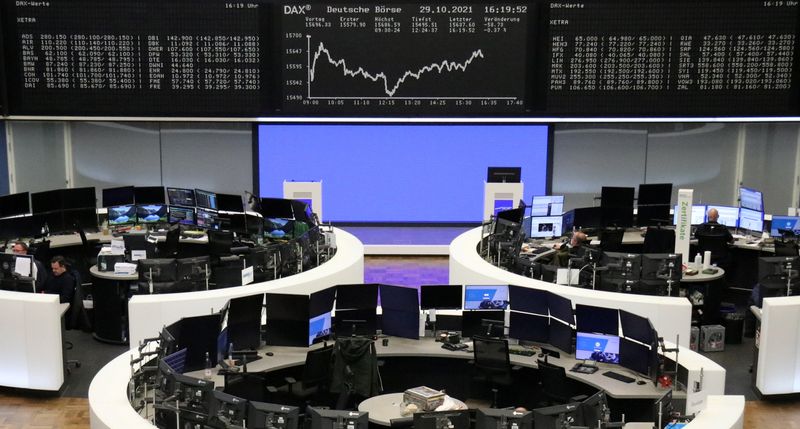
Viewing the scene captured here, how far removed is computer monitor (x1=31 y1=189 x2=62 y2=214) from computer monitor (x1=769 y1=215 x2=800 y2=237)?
10026mm

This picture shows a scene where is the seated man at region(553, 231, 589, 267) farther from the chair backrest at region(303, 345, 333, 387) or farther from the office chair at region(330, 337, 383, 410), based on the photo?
the chair backrest at region(303, 345, 333, 387)

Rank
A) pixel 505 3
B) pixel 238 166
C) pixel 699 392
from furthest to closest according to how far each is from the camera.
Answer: pixel 238 166, pixel 505 3, pixel 699 392

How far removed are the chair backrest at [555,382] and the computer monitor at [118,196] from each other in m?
7.56

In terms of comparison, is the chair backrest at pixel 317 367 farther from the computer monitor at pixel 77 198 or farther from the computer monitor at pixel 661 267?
the computer monitor at pixel 77 198

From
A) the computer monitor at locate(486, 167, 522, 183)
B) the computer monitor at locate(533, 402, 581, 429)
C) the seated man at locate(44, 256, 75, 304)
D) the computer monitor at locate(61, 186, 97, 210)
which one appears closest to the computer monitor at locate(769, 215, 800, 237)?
the computer monitor at locate(486, 167, 522, 183)

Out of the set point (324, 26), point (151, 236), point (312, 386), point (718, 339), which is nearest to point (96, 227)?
point (151, 236)

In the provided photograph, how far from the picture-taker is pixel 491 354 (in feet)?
29.0

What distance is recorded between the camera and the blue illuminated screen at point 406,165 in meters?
16.7

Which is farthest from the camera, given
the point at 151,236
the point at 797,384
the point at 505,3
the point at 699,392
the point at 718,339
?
the point at 505,3

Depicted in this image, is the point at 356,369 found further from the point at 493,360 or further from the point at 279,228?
the point at 279,228

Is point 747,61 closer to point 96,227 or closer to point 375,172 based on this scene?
point 375,172

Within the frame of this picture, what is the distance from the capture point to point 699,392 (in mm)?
7922

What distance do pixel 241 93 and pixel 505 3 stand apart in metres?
4.12

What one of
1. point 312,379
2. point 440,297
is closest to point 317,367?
point 312,379
